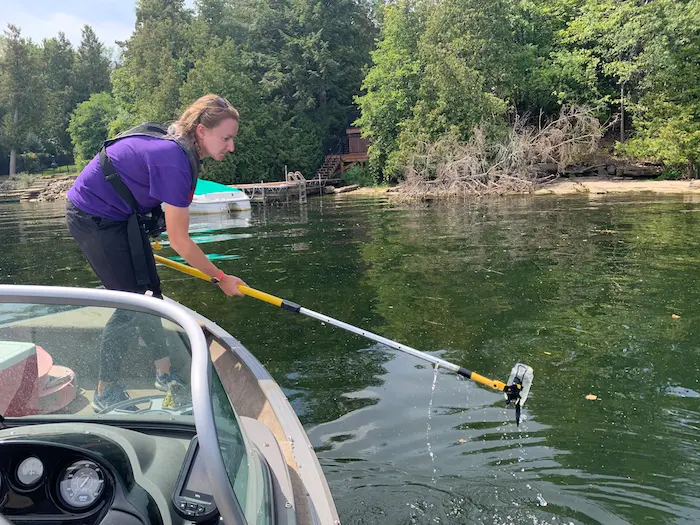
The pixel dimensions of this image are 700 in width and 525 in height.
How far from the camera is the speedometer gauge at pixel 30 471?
1.66 meters

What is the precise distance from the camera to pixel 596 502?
3.22 meters

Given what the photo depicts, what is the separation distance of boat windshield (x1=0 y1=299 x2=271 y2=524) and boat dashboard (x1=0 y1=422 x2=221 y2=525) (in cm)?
28

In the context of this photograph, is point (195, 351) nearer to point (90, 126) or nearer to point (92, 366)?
point (92, 366)

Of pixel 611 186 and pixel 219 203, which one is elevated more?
pixel 219 203

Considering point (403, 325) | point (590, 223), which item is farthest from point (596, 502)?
point (590, 223)

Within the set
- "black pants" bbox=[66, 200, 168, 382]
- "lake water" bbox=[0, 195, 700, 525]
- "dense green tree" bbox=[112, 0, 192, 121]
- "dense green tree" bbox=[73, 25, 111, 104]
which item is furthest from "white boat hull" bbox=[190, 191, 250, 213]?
"dense green tree" bbox=[73, 25, 111, 104]

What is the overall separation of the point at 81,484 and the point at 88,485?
0.9 inches

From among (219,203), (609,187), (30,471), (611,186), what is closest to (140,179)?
(30,471)

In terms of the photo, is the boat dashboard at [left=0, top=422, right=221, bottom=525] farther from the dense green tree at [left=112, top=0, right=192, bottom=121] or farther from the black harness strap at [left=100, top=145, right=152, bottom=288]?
the dense green tree at [left=112, top=0, right=192, bottom=121]

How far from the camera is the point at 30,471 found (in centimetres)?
168

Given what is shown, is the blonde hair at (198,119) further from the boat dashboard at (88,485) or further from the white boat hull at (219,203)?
the white boat hull at (219,203)

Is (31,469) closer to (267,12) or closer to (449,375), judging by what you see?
(449,375)

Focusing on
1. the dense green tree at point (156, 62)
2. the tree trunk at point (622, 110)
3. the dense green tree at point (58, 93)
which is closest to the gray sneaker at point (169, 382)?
the tree trunk at point (622, 110)

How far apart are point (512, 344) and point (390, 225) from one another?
11.8 m
